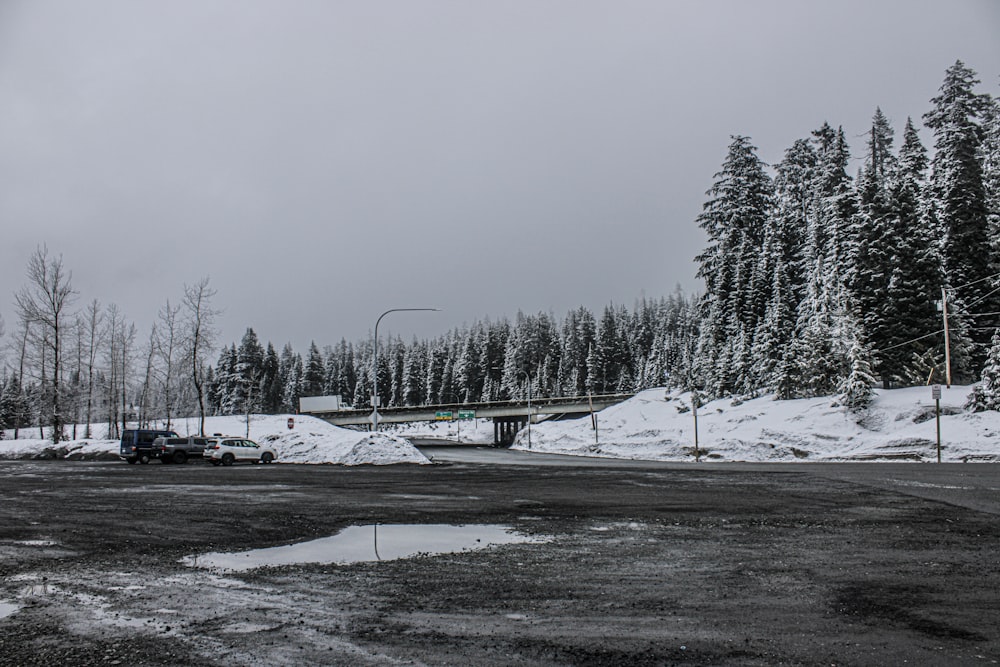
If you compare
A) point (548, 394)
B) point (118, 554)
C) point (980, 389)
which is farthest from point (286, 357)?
point (118, 554)

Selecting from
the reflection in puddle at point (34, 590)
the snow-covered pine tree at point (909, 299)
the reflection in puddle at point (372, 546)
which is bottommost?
the reflection in puddle at point (372, 546)

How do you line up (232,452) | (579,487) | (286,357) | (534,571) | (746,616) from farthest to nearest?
1. (286,357)
2. (232,452)
3. (579,487)
4. (534,571)
5. (746,616)

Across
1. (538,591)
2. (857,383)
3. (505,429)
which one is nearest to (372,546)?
(538,591)

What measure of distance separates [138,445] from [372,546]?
39586 mm

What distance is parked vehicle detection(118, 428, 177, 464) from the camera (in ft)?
139

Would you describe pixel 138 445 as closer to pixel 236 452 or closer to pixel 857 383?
pixel 236 452

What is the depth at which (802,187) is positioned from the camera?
2467 inches

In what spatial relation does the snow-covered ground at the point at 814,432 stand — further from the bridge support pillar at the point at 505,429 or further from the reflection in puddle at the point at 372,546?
the bridge support pillar at the point at 505,429

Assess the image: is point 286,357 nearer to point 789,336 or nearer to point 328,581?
point 789,336

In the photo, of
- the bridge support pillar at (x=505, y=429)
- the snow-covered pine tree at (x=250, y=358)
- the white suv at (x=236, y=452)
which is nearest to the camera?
the white suv at (x=236, y=452)

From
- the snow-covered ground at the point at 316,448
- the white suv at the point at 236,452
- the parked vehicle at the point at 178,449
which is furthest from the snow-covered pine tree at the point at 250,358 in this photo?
the white suv at the point at 236,452

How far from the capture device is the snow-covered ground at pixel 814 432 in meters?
32.8

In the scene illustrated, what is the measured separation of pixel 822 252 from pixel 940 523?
43.2 m

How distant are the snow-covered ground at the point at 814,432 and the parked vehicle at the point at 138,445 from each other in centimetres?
3284
